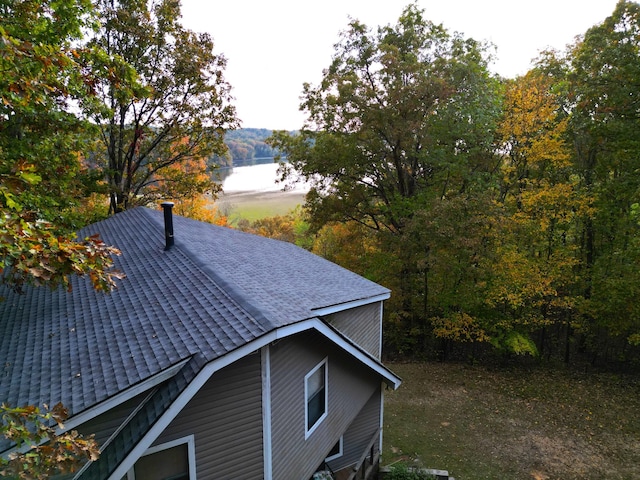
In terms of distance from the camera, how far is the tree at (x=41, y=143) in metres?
3.86

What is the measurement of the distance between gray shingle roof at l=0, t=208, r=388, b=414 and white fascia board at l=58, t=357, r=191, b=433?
0.06m

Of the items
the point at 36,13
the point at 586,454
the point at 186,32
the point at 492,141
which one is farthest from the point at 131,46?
the point at 586,454

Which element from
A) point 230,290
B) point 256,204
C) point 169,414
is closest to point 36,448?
point 169,414

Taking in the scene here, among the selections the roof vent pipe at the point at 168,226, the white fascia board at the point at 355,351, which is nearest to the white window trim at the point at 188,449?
the white fascia board at the point at 355,351

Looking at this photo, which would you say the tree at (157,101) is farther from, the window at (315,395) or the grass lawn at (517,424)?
the grass lawn at (517,424)

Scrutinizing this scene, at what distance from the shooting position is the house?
446 centimetres

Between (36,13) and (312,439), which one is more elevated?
(36,13)

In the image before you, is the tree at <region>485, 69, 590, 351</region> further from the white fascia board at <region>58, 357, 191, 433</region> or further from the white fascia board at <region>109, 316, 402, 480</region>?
the white fascia board at <region>58, 357, 191, 433</region>

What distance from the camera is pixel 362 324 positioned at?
10117 mm

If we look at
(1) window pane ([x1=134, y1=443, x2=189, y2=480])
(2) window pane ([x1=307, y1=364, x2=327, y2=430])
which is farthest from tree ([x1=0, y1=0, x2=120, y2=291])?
(2) window pane ([x1=307, y1=364, x2=327, y2=430])

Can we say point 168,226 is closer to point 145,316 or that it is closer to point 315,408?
point 145,316

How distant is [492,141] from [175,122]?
15.3 metres

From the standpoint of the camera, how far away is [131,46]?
53.3 feet

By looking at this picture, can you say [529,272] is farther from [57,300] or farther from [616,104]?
[57,300]
